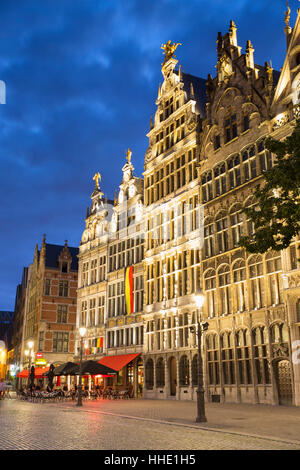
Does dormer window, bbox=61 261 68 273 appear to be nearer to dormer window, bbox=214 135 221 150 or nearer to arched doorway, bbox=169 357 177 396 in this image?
arched doorway, bbox=169 357 177 396

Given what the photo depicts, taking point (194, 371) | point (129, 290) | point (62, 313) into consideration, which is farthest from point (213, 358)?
point (62, 313)

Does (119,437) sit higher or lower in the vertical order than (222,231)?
lower

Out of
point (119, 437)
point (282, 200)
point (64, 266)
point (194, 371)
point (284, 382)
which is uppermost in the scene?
point (64, 266)

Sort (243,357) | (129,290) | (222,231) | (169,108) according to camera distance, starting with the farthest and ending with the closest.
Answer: (129,290) → (169,108) → (222,231) → (243,357)

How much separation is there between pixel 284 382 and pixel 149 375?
15.6 meters

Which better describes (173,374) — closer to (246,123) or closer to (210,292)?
(210,292)

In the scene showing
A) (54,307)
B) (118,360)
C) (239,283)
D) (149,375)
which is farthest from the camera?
(54,307)

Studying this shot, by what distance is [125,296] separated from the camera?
44969 millimetres

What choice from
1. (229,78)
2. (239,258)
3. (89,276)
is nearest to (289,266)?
(239,258)

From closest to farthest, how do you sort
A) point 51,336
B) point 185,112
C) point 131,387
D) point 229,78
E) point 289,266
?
point 289,266 < point 229,78 < point 185,112 < point 131,387 < point 51,336

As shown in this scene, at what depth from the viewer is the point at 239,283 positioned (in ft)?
100.0

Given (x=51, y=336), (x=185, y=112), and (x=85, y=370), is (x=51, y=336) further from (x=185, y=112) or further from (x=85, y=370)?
(x=185, y=112)

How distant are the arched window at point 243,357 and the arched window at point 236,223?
6132 mm

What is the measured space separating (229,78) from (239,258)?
45.6ft
